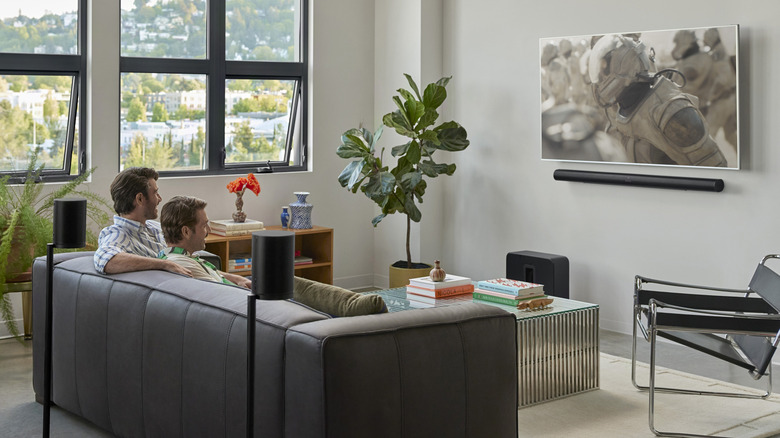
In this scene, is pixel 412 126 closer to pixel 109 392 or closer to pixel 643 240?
pixel 643 240

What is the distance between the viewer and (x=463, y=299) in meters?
5.05

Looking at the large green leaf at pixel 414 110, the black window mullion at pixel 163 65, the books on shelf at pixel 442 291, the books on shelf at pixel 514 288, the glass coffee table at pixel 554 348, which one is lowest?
the glass coffee table at pixel 554 348

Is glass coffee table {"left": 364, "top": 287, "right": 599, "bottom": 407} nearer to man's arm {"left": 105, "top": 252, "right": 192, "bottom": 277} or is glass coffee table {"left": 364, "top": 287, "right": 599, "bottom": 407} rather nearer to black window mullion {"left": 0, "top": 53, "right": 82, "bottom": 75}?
man's arm {"left": 105, "top": 252, "right": 192, "bottom": 277}

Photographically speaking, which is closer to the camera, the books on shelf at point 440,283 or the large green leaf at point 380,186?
the books on shelf at point 440,283

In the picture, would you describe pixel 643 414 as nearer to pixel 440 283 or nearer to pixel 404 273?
pixel 440 283

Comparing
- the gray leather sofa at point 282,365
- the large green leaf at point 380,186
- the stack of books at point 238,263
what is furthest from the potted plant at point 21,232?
the large green leaf at point 380,186

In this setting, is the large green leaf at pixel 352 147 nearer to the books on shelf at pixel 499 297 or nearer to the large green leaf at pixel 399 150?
the large green leaf at pixel 399 150

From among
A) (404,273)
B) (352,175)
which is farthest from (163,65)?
(404,273)

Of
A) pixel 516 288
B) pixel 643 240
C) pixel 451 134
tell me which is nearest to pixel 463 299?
pixel 516 288

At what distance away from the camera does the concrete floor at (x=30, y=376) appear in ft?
13.9

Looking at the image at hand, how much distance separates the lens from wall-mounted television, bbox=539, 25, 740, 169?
5566 millimetres

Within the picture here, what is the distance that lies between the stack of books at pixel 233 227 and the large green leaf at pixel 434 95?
5.14 feet

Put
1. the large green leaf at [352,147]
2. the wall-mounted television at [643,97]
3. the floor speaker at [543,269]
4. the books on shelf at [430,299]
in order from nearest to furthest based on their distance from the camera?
the books on shelf at [430,299], the wall-mounted television at [643,97], the floor speaker at [543,269], the large green leaf at [352,147]

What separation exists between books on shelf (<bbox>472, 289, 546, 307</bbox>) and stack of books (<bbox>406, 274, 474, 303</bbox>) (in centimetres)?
9
